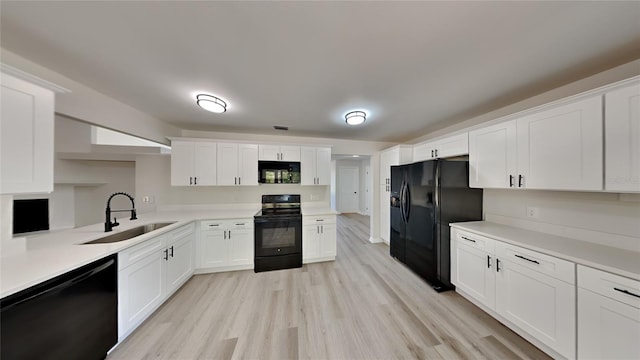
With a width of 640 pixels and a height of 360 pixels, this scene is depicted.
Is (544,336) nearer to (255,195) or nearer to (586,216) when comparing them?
(586,216)

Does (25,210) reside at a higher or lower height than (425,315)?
higher

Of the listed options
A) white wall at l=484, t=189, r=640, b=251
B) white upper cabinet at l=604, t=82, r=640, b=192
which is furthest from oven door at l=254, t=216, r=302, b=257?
white upper cabinet at l=604, t=82, r=640, b=192

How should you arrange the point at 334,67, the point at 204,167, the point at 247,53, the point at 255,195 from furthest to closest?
the point at 255,195, the point at 204,167, the point at 334,67, the point at 247,53

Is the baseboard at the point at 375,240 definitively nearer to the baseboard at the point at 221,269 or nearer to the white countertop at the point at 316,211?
the white countertop at the point at 316,211

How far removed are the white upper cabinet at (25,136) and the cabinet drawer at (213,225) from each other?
65.7 inches

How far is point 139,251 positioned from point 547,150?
403 centimetres

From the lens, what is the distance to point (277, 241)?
3.06 metres

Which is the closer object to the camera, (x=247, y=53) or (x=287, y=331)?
(x=247, y=53)

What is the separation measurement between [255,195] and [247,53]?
2691 millimetres

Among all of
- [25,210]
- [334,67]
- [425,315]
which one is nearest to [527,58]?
[334,67]

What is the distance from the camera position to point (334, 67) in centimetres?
160

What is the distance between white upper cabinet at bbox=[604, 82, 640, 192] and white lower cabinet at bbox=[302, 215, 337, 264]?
2859mm

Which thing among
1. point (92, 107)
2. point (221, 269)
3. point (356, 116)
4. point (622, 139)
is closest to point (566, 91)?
point (622, 139)

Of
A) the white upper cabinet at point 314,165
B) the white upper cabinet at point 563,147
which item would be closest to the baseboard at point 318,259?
the white upper cabinet at point 314,165
